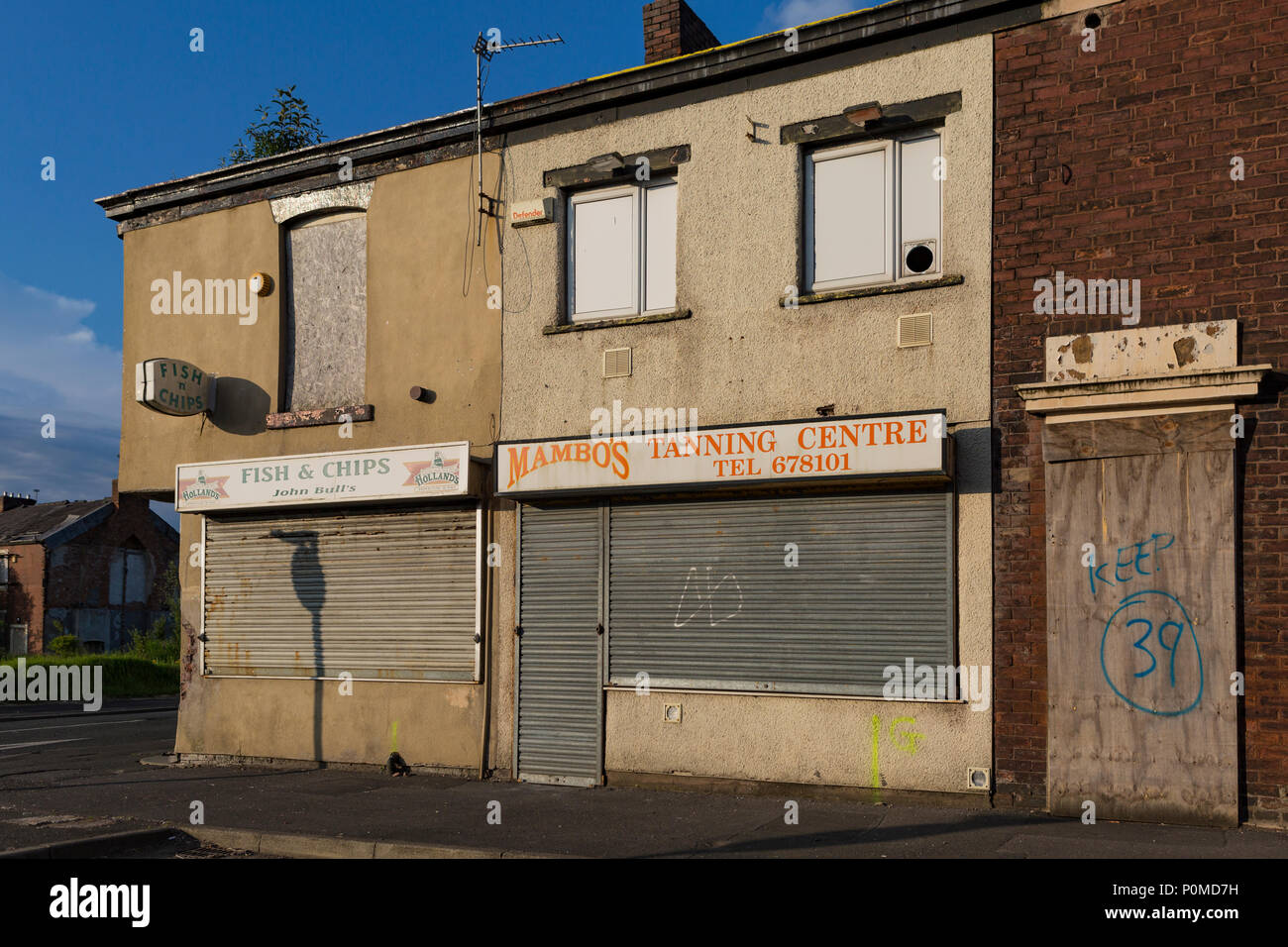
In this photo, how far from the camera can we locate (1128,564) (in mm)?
9133

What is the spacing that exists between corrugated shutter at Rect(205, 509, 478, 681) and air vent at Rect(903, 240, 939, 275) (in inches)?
214

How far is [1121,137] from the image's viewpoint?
31.1 ft

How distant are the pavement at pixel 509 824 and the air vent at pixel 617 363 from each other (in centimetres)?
429

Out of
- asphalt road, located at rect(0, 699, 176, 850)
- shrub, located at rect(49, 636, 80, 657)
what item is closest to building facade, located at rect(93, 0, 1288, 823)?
asphalt road, located at rect(0, 699, 176, 850)

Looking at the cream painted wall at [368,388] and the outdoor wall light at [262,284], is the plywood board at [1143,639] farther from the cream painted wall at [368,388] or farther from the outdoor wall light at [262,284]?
the outdoor wall light at [262,284]

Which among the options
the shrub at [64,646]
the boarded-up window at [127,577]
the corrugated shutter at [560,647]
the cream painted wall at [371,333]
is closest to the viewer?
the corrugated shutter at [560,647]

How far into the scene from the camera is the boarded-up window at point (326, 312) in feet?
44.3

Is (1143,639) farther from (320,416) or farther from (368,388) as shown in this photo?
(320,416)

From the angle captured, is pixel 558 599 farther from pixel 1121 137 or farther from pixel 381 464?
pixel 1121 137

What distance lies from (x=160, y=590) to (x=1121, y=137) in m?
48.2

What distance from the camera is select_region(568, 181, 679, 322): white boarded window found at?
38.4ft
